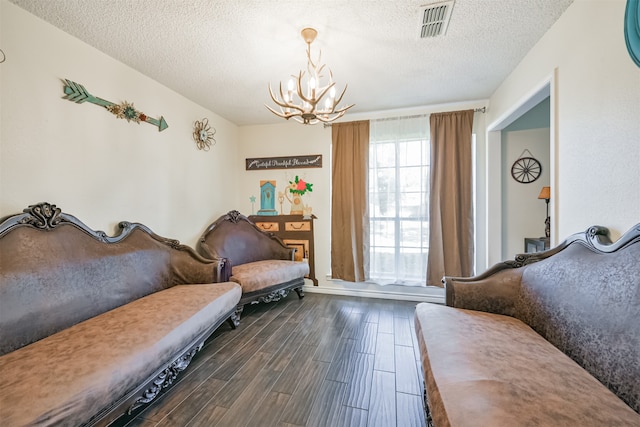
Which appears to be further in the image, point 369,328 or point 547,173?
point 547,173

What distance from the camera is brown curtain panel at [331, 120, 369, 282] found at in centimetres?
353

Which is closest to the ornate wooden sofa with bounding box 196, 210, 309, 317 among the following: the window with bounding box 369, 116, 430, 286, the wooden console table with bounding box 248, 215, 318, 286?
the wooden console table with bounding box 248, 215, 318, 286

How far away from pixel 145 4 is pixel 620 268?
3.06 meters

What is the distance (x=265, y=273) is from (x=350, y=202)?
1525mm

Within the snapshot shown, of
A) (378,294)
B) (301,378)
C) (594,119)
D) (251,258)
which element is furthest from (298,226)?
(594,119)

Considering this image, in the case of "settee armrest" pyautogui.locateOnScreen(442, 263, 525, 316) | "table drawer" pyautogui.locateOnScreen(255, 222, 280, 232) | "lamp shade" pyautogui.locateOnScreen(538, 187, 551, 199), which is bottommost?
"settee armrest" pyautogui.locateOnScreen(442, 263, 525, 316)

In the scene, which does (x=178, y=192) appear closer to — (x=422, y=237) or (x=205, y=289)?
(x=205, y=289)

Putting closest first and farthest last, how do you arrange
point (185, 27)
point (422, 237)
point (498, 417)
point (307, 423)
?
point (498, 417) < point (307, 423) < point (185, 27) < point (422, 237)

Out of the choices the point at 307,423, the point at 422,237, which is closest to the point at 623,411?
the point at 307,423

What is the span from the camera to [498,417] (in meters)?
0.86

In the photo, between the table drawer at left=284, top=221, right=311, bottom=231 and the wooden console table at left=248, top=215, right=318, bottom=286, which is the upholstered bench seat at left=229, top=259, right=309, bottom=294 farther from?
the table drawer at left=284, top=221, right=311, bottom=231

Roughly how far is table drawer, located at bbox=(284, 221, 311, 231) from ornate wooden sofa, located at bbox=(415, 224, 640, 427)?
2.37m

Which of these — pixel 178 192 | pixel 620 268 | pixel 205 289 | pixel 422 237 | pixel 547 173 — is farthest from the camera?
pixel 547 173

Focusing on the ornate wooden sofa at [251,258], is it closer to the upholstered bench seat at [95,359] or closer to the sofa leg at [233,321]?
the sofa leg at [233,321]
